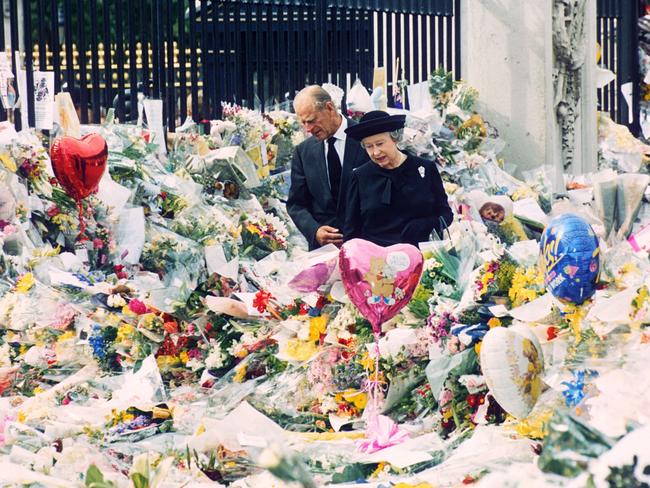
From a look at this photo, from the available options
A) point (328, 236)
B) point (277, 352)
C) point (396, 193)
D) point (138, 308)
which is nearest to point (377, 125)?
point (396, 193)

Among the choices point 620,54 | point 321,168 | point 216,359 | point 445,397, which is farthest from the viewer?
point 620,54

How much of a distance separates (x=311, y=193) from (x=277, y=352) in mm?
1596

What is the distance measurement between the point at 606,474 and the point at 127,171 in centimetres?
598

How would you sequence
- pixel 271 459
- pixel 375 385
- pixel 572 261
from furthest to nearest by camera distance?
pixel 375 385 → pixel 572 261 → pixel 271 459

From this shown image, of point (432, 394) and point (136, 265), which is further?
point (136, 265)

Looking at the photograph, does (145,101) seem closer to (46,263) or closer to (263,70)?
(263,70)

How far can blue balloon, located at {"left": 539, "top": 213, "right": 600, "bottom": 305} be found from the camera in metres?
4.23

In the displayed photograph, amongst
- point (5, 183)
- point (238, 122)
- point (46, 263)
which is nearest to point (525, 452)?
point (46, 263)

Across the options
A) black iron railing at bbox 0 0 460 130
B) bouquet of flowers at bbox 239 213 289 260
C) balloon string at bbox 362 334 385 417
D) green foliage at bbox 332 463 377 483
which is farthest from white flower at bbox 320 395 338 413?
black iron railing at bbox 0 0 460 130

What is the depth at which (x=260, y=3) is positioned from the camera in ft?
33.2

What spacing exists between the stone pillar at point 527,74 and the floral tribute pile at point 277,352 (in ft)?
7.74

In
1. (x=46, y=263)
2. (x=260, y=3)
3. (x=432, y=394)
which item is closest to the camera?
(x=432, y=394)

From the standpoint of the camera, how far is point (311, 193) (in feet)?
22.2

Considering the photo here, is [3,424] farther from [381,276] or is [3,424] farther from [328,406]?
[381,276]
